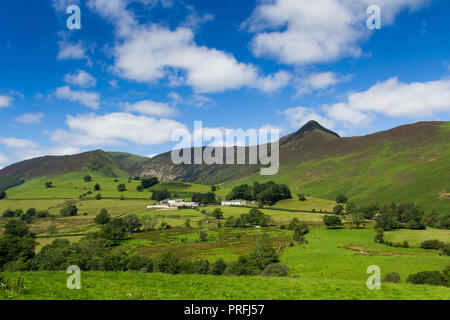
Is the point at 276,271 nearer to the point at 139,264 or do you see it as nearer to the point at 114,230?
the point at 139,264

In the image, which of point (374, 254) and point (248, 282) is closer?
point (248, 282)

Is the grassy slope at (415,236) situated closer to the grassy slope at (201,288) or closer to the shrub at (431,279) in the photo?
the shrub at (431,279)

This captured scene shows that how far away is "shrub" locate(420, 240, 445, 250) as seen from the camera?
9265 centimetres

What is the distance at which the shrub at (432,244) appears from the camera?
3648 inches

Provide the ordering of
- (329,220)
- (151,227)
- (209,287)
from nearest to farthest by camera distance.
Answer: (209,287), (329,220), (151,227)

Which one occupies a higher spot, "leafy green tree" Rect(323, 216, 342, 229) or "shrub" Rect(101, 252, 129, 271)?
"leafy green tree" Rect(323, 216, 342, 229)

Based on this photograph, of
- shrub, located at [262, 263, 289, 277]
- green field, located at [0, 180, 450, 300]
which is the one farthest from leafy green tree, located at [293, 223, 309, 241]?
shrub, located at [262, 263, 289, 277]

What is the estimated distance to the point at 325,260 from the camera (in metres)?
79.6

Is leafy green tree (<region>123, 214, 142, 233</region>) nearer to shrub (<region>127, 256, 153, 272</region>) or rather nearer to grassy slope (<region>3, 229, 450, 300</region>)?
shrub (<region>127, 256, 153, 272</region>)

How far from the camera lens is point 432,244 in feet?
310

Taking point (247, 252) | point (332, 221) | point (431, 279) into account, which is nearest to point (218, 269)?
point (247, 252)
